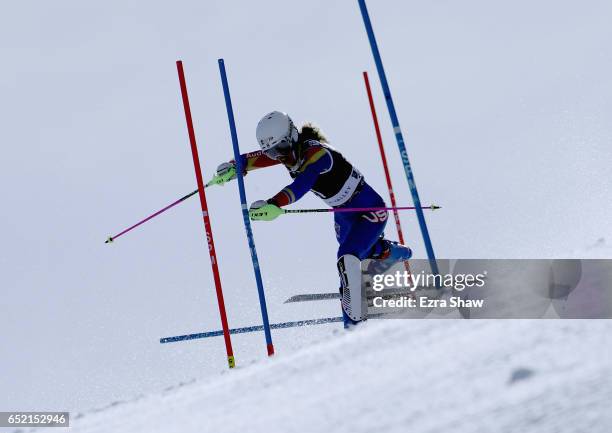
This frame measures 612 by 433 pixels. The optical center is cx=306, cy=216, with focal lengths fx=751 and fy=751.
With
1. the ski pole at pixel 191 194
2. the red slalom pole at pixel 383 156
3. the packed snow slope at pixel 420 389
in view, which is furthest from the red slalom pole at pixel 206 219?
the packed snow slope at pixel 420 389

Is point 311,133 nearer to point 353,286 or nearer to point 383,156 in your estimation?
point 353,286

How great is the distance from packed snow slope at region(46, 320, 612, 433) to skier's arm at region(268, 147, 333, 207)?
10.5 feet

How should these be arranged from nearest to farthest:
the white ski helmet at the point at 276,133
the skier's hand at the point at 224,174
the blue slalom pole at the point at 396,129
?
the white ski helmet at the point at 276,133 → the blue slalom pole at the point at 396,129 → the skier's hand at the point at 224,174

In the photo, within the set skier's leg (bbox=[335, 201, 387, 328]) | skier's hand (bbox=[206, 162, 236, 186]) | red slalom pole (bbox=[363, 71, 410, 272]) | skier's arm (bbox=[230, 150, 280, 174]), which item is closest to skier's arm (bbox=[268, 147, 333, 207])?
skier's leg (bbox=[335, 201, 387, 328])

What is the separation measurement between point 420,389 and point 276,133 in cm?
451

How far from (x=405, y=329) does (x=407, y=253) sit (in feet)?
14.6

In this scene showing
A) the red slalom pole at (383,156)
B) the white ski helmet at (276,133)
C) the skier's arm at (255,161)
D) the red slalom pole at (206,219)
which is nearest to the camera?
the white ski helmet at (276,133)

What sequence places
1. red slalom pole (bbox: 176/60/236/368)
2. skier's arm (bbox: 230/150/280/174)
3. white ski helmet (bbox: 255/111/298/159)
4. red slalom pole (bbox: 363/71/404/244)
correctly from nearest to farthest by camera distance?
white ski helmet (bbox: 255/111/298/159) < red slalom pole (bbox: 176/60/236/368) < skier's arm (bbox: 230/150/280/174) < red slalom pole (bbox: 363/71/404/244)

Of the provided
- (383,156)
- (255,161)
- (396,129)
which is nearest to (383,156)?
(383,156)

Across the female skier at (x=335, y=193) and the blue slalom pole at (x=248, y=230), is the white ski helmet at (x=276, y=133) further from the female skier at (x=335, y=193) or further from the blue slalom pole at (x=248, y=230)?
the blue slalom pole at (x=248, y=230)

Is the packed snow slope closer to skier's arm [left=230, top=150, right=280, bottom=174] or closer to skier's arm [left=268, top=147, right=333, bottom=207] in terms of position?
skier's arm [left=268, top=147, right=333, bottom=207]

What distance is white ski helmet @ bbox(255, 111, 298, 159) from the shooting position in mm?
6250

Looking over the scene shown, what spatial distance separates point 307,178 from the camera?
19.8ft

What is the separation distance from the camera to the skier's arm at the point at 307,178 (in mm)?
5938
